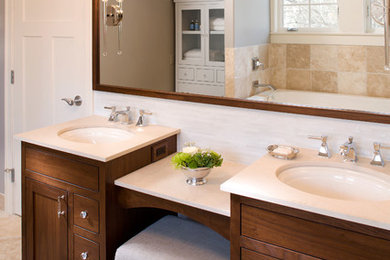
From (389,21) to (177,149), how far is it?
3.88ft

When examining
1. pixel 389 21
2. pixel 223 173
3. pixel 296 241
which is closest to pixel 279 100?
pixel 223 173

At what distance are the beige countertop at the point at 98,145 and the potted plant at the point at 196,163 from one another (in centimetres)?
27

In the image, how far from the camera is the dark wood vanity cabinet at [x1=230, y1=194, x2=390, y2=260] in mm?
1357

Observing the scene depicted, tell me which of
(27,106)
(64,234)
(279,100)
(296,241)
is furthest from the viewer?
(27,106)

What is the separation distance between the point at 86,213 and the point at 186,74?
83 cm

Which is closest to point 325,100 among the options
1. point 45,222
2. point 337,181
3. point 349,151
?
point 349,151

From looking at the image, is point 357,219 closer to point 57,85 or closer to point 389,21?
point 389,21

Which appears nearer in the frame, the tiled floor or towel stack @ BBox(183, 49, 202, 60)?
towel stack @ BBox(183, 49, 202, 60)

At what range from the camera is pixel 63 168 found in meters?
2.08

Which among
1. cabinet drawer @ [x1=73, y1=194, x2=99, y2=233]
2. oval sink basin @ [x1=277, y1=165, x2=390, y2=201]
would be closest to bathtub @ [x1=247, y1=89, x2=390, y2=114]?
oval sink basin @ [x1=277, y1=165, x2=390, y2=201]

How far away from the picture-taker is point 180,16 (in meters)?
2.22

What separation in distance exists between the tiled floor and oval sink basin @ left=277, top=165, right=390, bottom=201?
73.3 inches

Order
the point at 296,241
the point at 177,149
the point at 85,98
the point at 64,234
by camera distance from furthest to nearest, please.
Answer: the point at 85,98
the point at 177,149
the point at 64,234
the point at 296,241

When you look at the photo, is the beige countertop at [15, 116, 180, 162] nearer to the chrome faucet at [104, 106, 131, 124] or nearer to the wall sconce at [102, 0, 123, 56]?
the chrome faucet at [104, 106, 131, 124]
